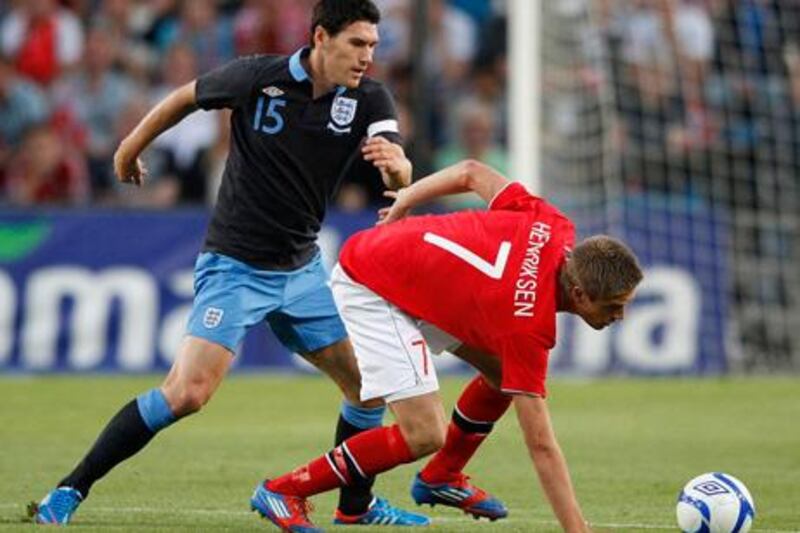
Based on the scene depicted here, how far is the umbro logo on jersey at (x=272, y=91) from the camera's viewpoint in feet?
27.2

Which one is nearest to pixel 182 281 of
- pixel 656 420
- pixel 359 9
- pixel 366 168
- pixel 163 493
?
pixel 366 168

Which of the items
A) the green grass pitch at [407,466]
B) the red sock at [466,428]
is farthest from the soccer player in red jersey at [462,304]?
the green grass pitch at [407,466]

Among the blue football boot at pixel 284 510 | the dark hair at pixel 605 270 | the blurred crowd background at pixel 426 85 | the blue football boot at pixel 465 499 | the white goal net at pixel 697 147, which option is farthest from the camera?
the blurred crowd background at pixel 426 85

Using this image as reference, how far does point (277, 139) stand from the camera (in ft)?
27.3

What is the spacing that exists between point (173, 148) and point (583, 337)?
14.6ft

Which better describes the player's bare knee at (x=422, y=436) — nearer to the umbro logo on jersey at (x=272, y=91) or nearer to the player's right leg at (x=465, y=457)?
the player's right leg at (x=465, y=457)

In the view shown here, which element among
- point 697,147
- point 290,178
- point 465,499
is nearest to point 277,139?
point 290,178

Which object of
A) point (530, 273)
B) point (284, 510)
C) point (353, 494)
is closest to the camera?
point (530, 273)

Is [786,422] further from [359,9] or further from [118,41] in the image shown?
[118,41]

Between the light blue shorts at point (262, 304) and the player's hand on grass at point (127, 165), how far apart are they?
0.46 m

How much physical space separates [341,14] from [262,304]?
51.0 inches

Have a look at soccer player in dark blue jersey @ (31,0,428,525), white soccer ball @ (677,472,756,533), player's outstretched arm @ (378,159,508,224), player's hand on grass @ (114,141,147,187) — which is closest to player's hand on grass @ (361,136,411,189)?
soccer player in dark blue jersey @ (31,0,428,525)

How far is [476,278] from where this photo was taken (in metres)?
7.39

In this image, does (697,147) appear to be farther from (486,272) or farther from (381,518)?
(486,272)
